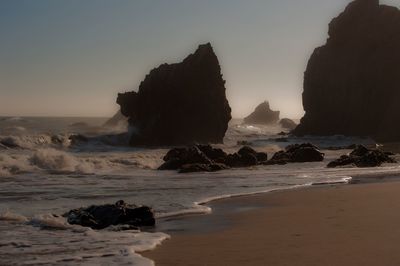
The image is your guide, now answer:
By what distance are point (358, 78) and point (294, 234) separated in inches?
2726

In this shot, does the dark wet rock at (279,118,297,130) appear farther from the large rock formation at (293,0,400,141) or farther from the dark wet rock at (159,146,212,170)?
the dark wet rock at (159,146,212,170)

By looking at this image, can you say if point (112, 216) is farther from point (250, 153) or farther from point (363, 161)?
point (250, 153)

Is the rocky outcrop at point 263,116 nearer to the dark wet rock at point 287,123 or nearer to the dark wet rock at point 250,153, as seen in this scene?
the dark wet rock at point 287,123

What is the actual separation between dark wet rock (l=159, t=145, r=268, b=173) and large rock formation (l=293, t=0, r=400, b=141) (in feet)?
140

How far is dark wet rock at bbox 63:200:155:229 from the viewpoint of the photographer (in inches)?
416

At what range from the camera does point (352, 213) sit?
11281 mm

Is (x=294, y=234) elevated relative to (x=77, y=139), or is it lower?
lower

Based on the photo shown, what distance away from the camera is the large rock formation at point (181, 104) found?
5353cm

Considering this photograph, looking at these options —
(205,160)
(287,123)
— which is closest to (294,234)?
(205,160)

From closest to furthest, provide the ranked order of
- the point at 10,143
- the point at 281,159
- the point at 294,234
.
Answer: the point at 294,234 → the point at 281,159 → the point at 10,143

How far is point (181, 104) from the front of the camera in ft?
182

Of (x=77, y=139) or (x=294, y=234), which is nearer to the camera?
(x=294, y=234)

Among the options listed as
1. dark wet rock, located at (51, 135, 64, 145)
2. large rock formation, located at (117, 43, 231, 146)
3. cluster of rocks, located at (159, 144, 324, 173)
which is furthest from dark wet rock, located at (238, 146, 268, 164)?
large rock formation, located at (117, 43, 231, 146)

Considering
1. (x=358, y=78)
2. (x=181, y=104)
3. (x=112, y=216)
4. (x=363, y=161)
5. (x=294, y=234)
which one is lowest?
(x=294, y=234)
